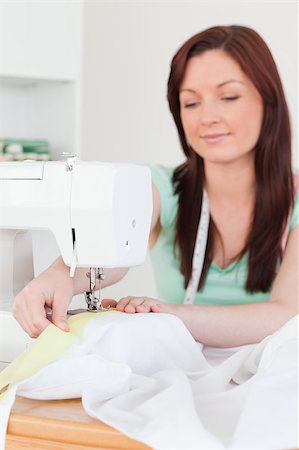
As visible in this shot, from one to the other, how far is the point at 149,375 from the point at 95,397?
0.67 ft

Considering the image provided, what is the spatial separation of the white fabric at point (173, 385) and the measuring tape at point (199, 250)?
3.15 ft

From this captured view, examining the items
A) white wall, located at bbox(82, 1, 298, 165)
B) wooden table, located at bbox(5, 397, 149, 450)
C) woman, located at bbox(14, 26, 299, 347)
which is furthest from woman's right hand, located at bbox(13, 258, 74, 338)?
white wall, located at bbox(82, 1, 298, 165)

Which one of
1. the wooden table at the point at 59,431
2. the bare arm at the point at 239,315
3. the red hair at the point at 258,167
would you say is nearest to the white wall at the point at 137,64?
the red hair at the point at 258,167

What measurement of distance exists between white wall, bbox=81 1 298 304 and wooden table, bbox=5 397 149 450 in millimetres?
3229

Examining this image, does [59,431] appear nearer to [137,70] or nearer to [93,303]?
[93,303]

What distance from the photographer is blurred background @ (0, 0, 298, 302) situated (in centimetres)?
372

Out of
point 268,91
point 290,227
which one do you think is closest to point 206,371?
point 290,227

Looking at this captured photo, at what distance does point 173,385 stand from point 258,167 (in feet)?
4.51

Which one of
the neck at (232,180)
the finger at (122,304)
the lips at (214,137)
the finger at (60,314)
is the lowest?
the finger at (122,304)

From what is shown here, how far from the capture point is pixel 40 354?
1365mm

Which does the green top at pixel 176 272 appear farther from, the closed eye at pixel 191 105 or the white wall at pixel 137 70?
the white wall at pixel 137 70

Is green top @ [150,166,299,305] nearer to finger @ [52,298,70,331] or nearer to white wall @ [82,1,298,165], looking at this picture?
finger @ [52,298,70,331]

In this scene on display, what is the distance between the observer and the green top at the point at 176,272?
98.2 inches

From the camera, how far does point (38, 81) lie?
3867mm
